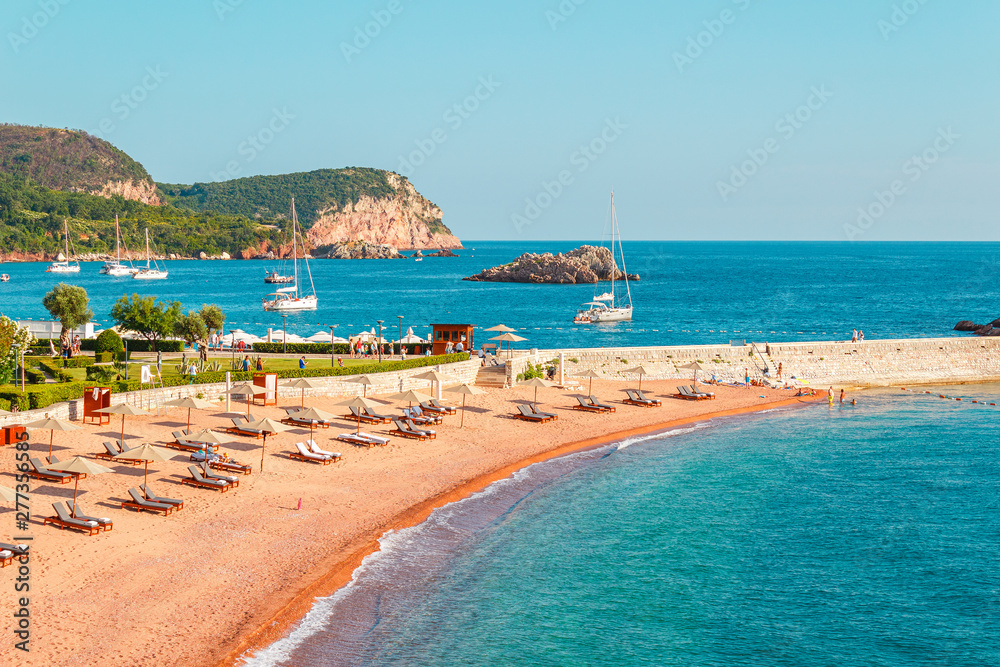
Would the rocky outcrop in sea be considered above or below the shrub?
above

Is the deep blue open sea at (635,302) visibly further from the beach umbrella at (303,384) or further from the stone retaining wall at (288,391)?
the beach umbrella at (303,384)

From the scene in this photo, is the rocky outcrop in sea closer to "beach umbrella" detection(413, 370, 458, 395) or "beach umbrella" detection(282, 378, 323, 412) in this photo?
"beach umbrella" detection(413, 370, 458, 395)

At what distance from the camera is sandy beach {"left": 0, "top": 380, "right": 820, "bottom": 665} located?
16109mm

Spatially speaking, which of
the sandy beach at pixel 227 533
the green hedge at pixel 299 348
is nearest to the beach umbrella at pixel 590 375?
the sandy beach at pixel 227 533

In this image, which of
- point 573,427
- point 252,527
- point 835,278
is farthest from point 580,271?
point 252,527

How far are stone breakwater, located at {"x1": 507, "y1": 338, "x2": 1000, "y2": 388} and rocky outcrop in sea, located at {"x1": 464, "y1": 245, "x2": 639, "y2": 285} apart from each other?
95981 mm

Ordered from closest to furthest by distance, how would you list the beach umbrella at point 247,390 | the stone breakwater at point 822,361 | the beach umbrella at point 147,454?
the beach umbrella at point 147,454
the beach umbrella at point 247,390
the stone breakwater at point 822,361

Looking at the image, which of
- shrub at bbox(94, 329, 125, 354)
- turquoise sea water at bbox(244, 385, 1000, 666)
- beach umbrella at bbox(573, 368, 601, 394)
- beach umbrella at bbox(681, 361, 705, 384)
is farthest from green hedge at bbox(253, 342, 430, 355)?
turquoise sea water at bbox(244, 385, 1000, 666)

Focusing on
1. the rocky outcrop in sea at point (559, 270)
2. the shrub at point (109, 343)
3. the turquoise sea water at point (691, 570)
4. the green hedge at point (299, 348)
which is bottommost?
the turquoise sea water at point (691, 570)

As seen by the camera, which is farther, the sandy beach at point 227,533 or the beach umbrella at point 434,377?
the beach umbrella at point 434,377

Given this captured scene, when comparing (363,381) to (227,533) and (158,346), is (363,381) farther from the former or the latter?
(227,533)

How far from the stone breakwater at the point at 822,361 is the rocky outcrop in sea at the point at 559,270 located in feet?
315

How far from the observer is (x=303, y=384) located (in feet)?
114

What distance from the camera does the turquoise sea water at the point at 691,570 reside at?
17.1 m
